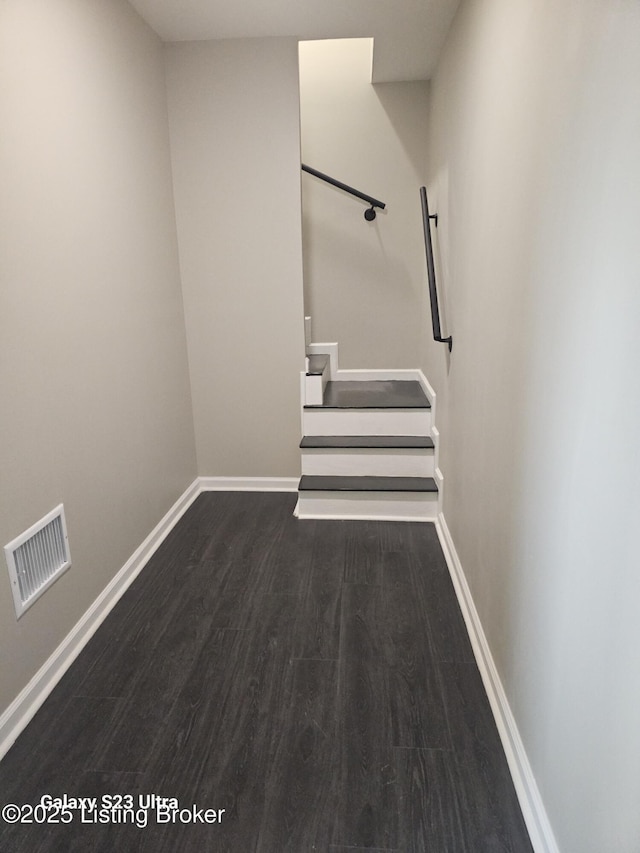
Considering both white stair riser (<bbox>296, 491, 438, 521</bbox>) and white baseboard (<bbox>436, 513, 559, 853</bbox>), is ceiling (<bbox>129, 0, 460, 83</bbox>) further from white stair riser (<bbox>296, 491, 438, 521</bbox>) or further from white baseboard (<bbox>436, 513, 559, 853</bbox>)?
white baseboard (<bbox>436, 513, 559, 853</bbox>)

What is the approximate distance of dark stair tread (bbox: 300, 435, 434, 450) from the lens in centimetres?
295

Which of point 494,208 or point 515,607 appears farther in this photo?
point 494,208

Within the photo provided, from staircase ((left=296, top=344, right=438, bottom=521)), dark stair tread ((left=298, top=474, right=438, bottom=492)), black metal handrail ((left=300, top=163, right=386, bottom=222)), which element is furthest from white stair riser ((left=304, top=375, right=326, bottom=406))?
black metal handrail ((left=300, top=163, right=386, bottom=222))

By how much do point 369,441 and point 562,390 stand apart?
6.28ft

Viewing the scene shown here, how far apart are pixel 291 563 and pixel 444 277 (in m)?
1.56

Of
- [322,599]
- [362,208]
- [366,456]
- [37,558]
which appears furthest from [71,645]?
[362,208]

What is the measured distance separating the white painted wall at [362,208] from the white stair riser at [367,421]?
744mm

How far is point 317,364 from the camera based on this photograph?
3363mm

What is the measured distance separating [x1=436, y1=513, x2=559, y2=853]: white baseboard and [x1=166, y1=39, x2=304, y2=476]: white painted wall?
1466 mm

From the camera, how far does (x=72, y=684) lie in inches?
70.1

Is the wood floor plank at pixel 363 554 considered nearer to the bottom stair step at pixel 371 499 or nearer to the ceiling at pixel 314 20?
the bottom stair step at pixel 371 499

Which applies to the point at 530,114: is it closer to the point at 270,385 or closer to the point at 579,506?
the point at 579,506

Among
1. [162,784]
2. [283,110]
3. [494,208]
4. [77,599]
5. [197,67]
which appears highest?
[197,67]

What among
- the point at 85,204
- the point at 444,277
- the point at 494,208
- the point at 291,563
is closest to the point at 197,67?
the point at 85,204
